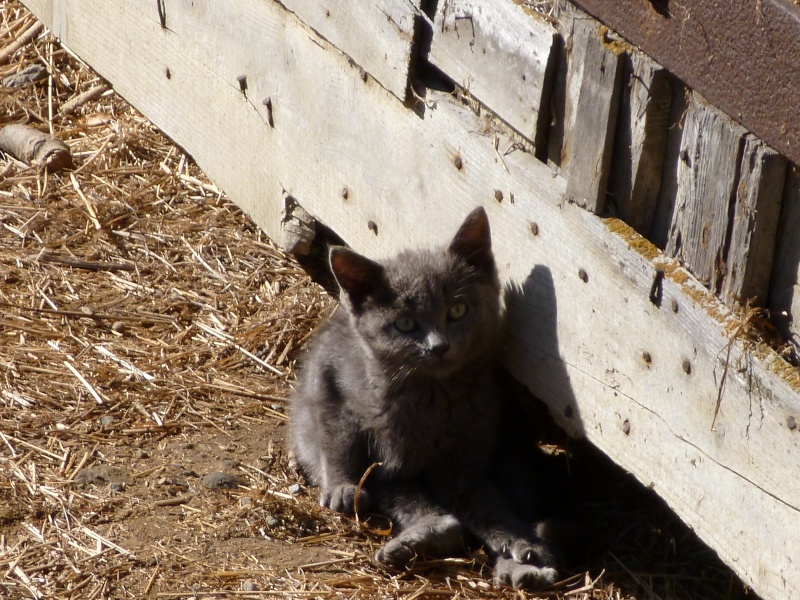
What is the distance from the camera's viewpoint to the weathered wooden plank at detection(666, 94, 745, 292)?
262cm

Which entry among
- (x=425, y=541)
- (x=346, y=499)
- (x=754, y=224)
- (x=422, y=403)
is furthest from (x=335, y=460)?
(x=754, y=224)

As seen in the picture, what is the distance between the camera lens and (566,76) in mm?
3111

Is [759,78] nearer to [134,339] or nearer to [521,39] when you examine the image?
[521,39]

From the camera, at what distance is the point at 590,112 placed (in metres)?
3.01

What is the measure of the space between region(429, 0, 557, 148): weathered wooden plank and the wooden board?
130 millimetres

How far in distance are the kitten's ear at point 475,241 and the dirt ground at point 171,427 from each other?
977 millimetres

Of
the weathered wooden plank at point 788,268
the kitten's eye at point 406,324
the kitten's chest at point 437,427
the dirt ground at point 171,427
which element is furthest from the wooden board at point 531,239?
the dirt ground at point 171,427

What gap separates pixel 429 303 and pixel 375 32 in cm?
102

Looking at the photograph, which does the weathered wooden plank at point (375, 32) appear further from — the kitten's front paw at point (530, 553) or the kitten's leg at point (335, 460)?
the kitten's front paw at point (530, 553)

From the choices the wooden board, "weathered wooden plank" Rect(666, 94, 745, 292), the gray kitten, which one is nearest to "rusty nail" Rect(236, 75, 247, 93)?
the wooden board

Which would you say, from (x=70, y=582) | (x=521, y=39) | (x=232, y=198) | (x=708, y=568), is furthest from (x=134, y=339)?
(x=708, y=568)

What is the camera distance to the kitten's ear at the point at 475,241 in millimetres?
3439

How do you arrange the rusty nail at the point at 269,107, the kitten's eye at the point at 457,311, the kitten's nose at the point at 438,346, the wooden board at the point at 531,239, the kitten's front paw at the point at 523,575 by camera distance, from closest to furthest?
the wooden board at the point at 531,239
the kitten's front paw at the point at 523,575
the kitten's nose at the point at 438,346
the kitten's eye at the point at 457,311
the rusty nail at the point at 269,107

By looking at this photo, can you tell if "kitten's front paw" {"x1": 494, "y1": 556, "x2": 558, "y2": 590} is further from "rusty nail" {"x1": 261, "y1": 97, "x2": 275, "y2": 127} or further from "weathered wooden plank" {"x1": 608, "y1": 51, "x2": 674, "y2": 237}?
"rusty nail" {"x1": 261, "y1": 97, "x2": 275, "y2": 127}
